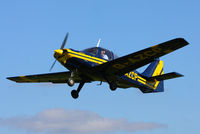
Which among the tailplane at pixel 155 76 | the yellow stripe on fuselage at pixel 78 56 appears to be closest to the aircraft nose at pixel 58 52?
the yellow stripe on fuselage at pixel 78 56

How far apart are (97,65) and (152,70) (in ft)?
21.6

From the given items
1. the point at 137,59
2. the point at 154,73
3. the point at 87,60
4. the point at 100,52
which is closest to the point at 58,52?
the point at 87,60

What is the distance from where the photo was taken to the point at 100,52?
76.6 feet

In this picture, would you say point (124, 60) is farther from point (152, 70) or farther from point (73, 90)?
point (152, 70)

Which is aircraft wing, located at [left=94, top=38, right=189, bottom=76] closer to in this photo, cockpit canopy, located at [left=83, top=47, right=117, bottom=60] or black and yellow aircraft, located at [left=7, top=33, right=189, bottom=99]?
black and yellow aircraft, located at [left=7, top=33, right=189, bottom=99]

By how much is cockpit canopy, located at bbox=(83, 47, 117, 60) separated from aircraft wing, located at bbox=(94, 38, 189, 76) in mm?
854

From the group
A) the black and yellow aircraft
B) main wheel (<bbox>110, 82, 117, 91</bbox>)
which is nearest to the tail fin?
the black and yellow aircraft

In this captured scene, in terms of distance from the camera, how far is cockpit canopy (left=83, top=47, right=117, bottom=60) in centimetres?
2314

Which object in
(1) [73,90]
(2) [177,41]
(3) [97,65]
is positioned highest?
(2) [177,41]

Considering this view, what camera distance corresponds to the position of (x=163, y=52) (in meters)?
21.7

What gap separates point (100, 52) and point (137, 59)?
2.28m

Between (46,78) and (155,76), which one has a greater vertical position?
(155,76)

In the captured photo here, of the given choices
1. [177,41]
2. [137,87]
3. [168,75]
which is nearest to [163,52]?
[177,41]

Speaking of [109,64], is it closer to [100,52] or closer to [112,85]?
[100,52]
